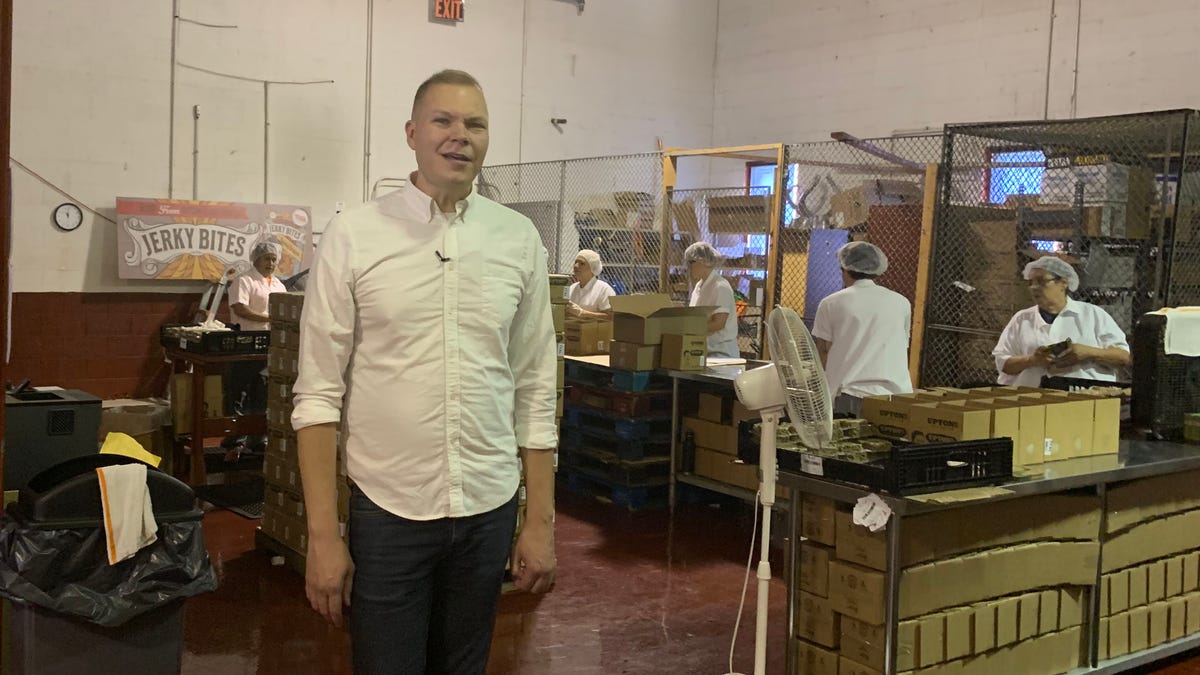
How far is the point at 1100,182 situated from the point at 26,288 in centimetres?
737

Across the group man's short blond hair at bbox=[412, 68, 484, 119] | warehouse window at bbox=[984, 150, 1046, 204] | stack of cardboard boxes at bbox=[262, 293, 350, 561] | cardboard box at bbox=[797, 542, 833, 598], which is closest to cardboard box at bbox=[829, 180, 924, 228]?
warehouse window at bbox=[984, 150, 1046, 204]

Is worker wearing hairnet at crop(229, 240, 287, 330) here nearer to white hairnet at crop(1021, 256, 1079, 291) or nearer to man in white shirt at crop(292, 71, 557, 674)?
white hairnet at crop(1021, 256, 1079, 291)

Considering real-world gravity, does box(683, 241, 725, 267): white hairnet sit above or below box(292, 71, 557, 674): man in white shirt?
above

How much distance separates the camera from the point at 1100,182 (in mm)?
5980

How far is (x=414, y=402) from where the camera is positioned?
1.90 meters

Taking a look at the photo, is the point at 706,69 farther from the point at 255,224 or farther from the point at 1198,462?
the point at 1198,462

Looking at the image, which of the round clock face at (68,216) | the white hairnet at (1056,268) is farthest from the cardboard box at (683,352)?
the round clock face at (68,216)

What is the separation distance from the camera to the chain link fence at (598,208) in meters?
9.41

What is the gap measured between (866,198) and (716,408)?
2779 mm

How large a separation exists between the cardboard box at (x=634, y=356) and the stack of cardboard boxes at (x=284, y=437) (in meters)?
2.19

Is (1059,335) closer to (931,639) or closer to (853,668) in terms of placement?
(931,639)

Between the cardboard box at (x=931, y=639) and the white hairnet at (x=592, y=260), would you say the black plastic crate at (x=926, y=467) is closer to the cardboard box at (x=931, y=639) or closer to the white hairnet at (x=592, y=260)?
the cardboard box at (x=931, y=639)

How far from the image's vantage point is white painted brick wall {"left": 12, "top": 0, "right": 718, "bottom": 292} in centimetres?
772

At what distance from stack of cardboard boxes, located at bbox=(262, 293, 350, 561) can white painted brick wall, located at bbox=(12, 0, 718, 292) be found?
12.1ft
